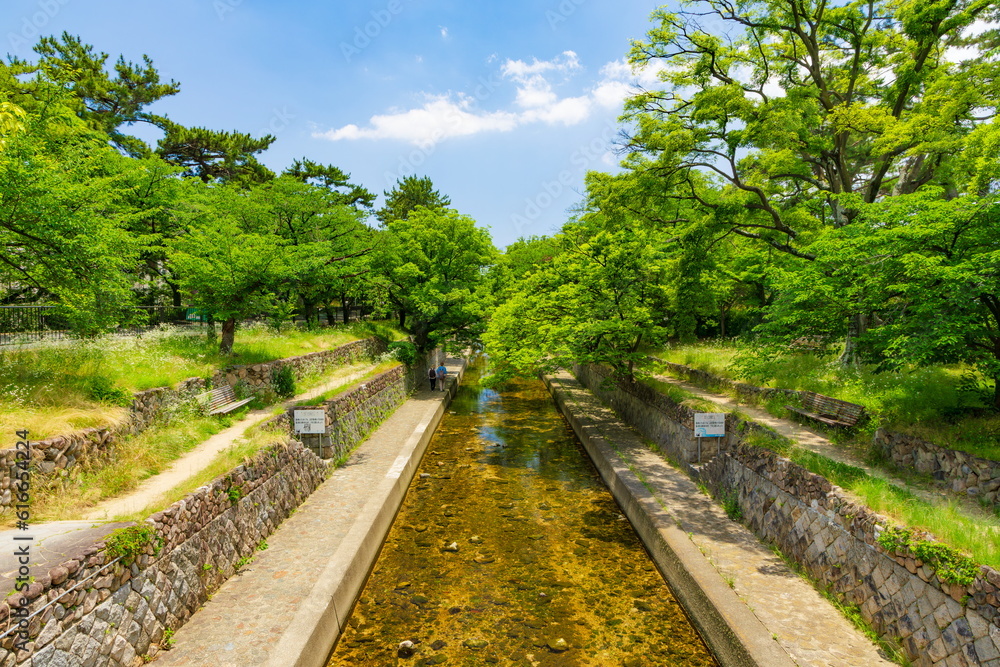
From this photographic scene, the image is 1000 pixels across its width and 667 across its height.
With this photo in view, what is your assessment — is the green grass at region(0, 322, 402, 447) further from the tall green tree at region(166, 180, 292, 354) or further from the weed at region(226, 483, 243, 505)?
the weed at region(226, 483, 243, 505)

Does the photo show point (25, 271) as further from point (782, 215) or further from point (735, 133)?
point (782, 215)

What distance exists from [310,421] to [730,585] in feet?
29.0

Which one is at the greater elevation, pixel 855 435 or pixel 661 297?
pixel 661 297

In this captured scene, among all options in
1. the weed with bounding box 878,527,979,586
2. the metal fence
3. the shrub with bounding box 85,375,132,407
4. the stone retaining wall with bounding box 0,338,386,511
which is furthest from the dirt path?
the weed with bounding box 878,527,979,586

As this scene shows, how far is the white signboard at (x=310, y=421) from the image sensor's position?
413 inches

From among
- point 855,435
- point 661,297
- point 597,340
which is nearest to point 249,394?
point 597,340

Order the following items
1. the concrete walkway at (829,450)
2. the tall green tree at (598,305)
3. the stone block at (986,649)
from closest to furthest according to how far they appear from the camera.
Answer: the stone block at (986,649)
the concrete walkway at (829,450)
the tall green tree at (598,305)

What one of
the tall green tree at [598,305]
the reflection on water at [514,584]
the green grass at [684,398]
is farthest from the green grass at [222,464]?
the green grass at [684,398]

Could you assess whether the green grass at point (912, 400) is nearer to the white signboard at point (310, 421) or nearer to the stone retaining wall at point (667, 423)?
the stone retaining wall at point (667, 423)

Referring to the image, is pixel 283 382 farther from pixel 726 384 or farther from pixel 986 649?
pixel 986 649

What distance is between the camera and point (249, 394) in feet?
44.4

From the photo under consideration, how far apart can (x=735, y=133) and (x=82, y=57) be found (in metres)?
30.2

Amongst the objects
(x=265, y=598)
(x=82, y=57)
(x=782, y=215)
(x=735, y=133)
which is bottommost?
(x=265, y=598)

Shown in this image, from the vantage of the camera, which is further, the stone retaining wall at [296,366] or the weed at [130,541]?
the stone retaining wall at [296,366]
